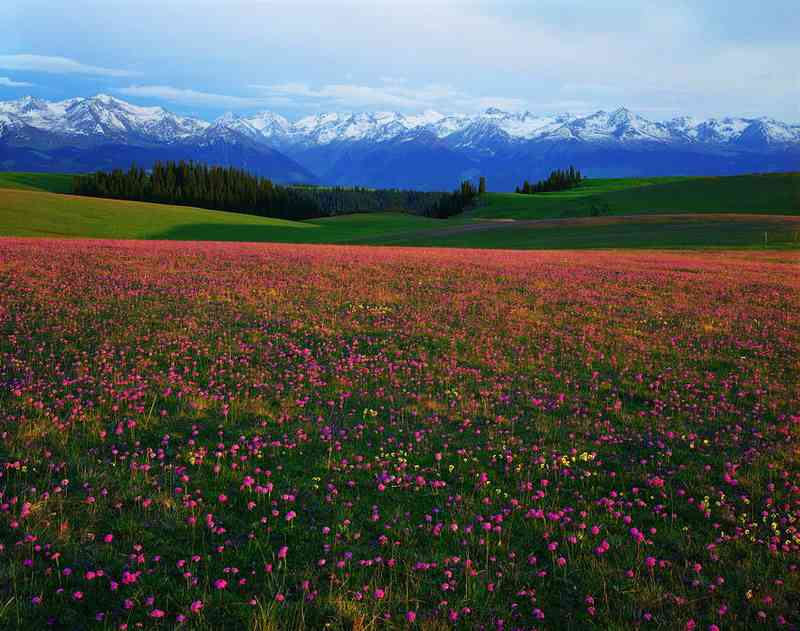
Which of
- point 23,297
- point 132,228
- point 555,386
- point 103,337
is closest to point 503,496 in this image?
point 555,386

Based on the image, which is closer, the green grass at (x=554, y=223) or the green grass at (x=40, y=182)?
the green grass at (x=554, y=223)

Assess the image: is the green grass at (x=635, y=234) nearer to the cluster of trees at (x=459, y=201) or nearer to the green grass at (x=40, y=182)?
the cluster of trees at (x=459, y=201)

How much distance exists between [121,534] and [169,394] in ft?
15.9

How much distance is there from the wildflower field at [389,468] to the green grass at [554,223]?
43535 mm

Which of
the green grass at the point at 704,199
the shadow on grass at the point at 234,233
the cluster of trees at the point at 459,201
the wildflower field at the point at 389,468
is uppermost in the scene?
the cluster of trees at the point at 459,201

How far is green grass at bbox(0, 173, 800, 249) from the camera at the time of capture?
5634 cm

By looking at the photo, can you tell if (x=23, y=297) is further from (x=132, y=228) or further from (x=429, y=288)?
(x=132, y=228)

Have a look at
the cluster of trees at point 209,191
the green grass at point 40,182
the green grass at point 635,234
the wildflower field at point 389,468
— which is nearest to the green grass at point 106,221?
the green grass at point 635,234

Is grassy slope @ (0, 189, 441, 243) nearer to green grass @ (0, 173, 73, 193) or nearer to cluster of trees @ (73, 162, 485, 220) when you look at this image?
cluster of trees @ (73, 162, 485, 220)

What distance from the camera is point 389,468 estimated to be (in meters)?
8.40

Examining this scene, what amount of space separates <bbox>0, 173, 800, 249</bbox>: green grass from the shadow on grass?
170mm

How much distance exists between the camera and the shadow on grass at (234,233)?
78.2 m

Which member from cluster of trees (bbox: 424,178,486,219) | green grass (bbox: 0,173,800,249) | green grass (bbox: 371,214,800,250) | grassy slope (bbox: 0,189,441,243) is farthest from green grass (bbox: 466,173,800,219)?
grassy slope (bbox: 0,189,441,243)

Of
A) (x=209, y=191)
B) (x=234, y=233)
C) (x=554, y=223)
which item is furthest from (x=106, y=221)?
(x=209, y=191)
